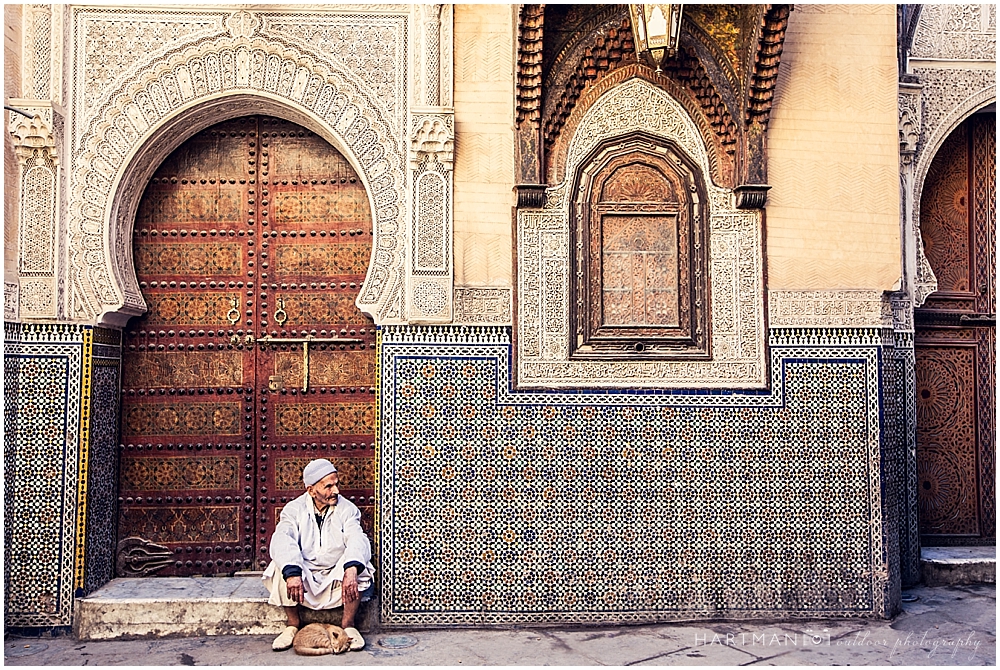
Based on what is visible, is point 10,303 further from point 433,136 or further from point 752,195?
point 752,195

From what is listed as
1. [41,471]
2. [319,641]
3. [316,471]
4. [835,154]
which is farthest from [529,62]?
[41,471]

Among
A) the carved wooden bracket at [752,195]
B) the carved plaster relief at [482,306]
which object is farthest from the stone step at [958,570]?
the carved plaster relief at [482,306]

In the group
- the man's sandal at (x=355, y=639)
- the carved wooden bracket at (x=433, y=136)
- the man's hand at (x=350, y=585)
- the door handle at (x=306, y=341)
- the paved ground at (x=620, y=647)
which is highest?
the carved wooden bracket at (x=433, y=136)

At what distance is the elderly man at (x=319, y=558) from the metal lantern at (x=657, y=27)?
2727 millimetres

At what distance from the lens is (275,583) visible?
162 inches

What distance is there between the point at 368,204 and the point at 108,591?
2531 mm

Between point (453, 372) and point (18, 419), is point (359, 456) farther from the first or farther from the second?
point (18, 419)

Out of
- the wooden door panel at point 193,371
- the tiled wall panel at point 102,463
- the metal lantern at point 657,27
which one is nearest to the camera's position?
the metal lantern at point 657,27

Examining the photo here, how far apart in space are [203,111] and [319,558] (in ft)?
8.13

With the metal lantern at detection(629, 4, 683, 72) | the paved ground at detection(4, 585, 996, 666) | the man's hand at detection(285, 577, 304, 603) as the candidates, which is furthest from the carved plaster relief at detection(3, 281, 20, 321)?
the metal lantern at detection(629, 4, 683, 72)

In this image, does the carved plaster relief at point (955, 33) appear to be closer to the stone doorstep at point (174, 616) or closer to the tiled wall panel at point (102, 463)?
the stone doorstep at point (174, 616)

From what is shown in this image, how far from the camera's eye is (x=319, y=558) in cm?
417

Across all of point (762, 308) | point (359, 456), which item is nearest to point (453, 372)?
point (359, 456)

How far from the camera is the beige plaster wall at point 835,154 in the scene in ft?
15.2
